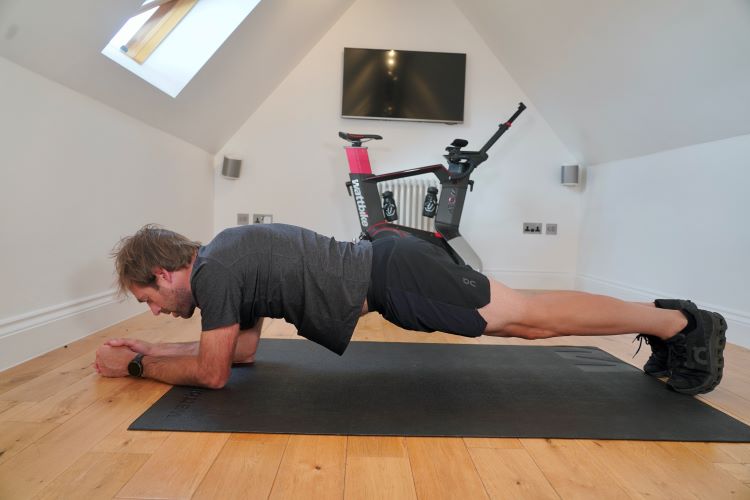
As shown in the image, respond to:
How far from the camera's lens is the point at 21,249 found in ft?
6.09

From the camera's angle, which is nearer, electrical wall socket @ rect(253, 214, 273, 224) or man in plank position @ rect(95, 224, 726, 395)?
man in plank position @ rect(95, 224, 726, 395)

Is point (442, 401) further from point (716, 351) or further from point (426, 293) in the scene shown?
point (716, 351)

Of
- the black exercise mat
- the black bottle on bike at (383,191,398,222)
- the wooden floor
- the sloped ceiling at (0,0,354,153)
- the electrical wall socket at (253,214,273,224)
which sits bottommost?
the wooden floor

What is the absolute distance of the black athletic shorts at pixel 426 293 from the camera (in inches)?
57.6

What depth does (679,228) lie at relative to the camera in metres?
2.95

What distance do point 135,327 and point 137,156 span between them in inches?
38.5

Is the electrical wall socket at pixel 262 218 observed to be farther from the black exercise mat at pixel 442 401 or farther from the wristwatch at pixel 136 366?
the wristwatch at pixel 136 366

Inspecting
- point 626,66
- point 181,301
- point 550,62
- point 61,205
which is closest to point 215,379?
point 181,301

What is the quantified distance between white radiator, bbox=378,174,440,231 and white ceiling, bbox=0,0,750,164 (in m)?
1.29

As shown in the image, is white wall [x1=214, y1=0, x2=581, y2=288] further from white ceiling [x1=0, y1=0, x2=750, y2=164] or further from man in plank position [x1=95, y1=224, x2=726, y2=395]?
man in plank position [x1=95, y1=224, x2=726, y2=395]

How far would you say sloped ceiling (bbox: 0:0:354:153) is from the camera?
179 centimetres

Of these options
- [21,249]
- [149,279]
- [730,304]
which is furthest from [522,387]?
[21,249]

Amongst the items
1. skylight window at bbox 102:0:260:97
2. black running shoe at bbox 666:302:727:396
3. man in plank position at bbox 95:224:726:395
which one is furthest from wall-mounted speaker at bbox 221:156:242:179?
black running shoe at bbox 666:302:727:396

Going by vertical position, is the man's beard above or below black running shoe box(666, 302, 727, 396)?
above
